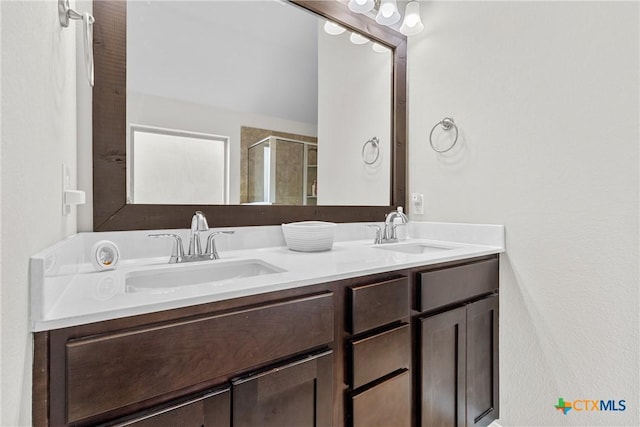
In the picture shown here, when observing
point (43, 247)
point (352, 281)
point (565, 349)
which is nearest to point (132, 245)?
point (43, 247)

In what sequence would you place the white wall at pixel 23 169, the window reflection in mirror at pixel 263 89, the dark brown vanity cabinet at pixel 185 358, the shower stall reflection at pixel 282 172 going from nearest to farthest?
1. the white wall at pixel 23 169
2. the dark brown vanity cabinet at pixel 185 358
3. the window reflection in mirror at pixel 263 89
4. the shower stall reflection at pixel 282 172

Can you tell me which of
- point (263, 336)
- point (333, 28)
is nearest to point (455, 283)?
point (263, 336)

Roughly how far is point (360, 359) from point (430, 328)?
340mm

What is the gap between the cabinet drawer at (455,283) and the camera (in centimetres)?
114

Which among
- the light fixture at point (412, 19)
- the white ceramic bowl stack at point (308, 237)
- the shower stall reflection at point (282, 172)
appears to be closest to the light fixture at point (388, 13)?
the light fixture at point (412, 19)

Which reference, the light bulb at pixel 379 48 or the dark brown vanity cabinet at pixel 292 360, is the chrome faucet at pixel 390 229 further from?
the light bulb at pixel 379 48

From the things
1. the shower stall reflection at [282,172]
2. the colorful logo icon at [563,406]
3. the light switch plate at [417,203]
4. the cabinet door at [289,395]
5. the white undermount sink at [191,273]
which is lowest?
the colorful logo icon at [563,406]

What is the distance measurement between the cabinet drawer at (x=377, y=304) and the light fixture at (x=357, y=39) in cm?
138

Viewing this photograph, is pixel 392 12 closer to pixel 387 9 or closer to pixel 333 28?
pixel 387 9

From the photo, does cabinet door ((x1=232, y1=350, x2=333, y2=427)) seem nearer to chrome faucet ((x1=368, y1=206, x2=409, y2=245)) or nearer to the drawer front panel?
the drawer front panel

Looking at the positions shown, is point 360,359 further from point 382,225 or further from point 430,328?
point 382,225

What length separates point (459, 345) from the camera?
1261mm

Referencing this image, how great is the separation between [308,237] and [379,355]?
540 millimetres

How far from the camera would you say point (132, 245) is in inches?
44.3
